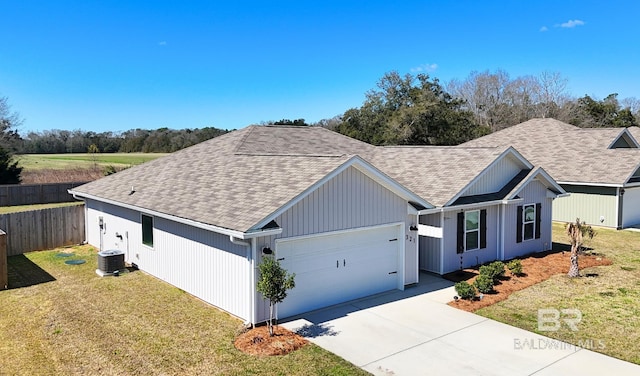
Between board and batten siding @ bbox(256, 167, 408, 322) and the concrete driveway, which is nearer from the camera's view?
the concrete driveway

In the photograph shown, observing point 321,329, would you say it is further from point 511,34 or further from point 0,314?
point 511,34

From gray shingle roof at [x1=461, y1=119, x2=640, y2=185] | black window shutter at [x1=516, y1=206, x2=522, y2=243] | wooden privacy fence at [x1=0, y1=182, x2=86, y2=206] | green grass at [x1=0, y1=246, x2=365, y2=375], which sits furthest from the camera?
wooden privacy fence at [x1=0, y1=182, x2=86, y2=206]

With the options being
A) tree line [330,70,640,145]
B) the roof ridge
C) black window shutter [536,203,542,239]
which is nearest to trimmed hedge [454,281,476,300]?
black window shutter [536,203,542,239]

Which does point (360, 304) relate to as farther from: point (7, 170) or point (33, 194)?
point (7, 170)

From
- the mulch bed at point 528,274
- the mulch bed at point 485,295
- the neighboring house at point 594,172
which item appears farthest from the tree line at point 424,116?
the mulch bed at point 485,295

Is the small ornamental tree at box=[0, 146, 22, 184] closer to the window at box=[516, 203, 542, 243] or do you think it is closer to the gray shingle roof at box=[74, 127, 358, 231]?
the gray shingle roof at box=[74, 127, 358, 231]

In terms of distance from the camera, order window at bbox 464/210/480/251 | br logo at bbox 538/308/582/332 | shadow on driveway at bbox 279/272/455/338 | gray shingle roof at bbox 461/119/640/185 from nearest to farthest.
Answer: shadow on driveway at bbox 279/272/455/338
br logo at bbox 538/308/582/332
window at bbox 464/210/480/251
gray shingle roof at bbox 461/119/640/185

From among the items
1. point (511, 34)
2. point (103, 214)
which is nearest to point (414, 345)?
point (103, 214)

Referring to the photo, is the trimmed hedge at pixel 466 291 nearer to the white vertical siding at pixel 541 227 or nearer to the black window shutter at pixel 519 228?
the white vertical siding at pixel 541 227
